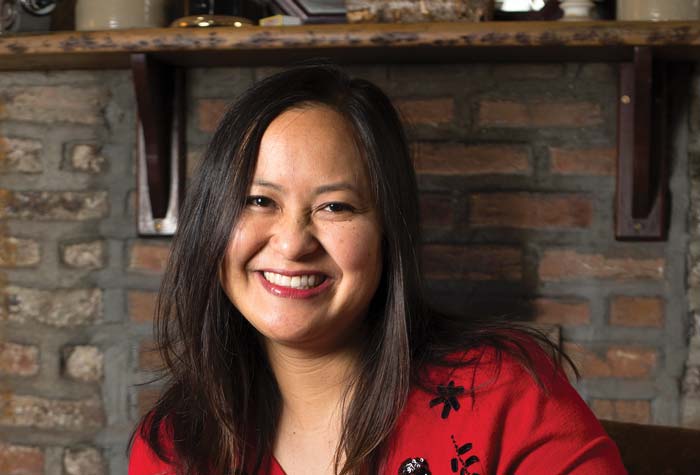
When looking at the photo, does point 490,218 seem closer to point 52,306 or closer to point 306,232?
point 306,232

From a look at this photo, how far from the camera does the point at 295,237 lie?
125 centimetres

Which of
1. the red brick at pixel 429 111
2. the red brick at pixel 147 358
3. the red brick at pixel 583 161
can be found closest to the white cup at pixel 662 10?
the red brick at pixel 583 161

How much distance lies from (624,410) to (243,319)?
854 mm

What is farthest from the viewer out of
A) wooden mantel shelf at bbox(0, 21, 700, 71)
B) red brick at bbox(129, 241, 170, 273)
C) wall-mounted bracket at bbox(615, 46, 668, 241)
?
red brick at bbox(129, 241, 170, 273)

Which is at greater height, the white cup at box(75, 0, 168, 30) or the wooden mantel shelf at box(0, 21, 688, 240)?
the white cup at box(75, 0, 168, 30)

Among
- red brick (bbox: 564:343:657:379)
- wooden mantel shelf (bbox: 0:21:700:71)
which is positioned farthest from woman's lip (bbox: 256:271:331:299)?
red brick (bbox: 564:343:657:379)

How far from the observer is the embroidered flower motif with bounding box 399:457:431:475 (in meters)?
1.24

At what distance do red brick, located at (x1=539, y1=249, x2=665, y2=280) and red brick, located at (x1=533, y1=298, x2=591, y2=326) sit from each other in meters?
0.05

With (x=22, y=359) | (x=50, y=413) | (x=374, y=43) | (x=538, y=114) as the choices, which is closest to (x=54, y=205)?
(x=22, y=359)

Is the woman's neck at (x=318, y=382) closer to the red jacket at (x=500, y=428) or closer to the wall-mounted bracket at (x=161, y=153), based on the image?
the red jacket at (x=500, y=428)

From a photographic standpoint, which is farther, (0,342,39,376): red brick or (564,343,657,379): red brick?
(0,342,39,376): red brick

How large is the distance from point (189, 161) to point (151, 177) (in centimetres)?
9

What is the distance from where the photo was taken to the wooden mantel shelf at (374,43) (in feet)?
5.31

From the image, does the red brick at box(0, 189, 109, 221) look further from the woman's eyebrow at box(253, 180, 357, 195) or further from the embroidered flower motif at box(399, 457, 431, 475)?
the embroidered flower motif at box(399, 457, 431, 475)
